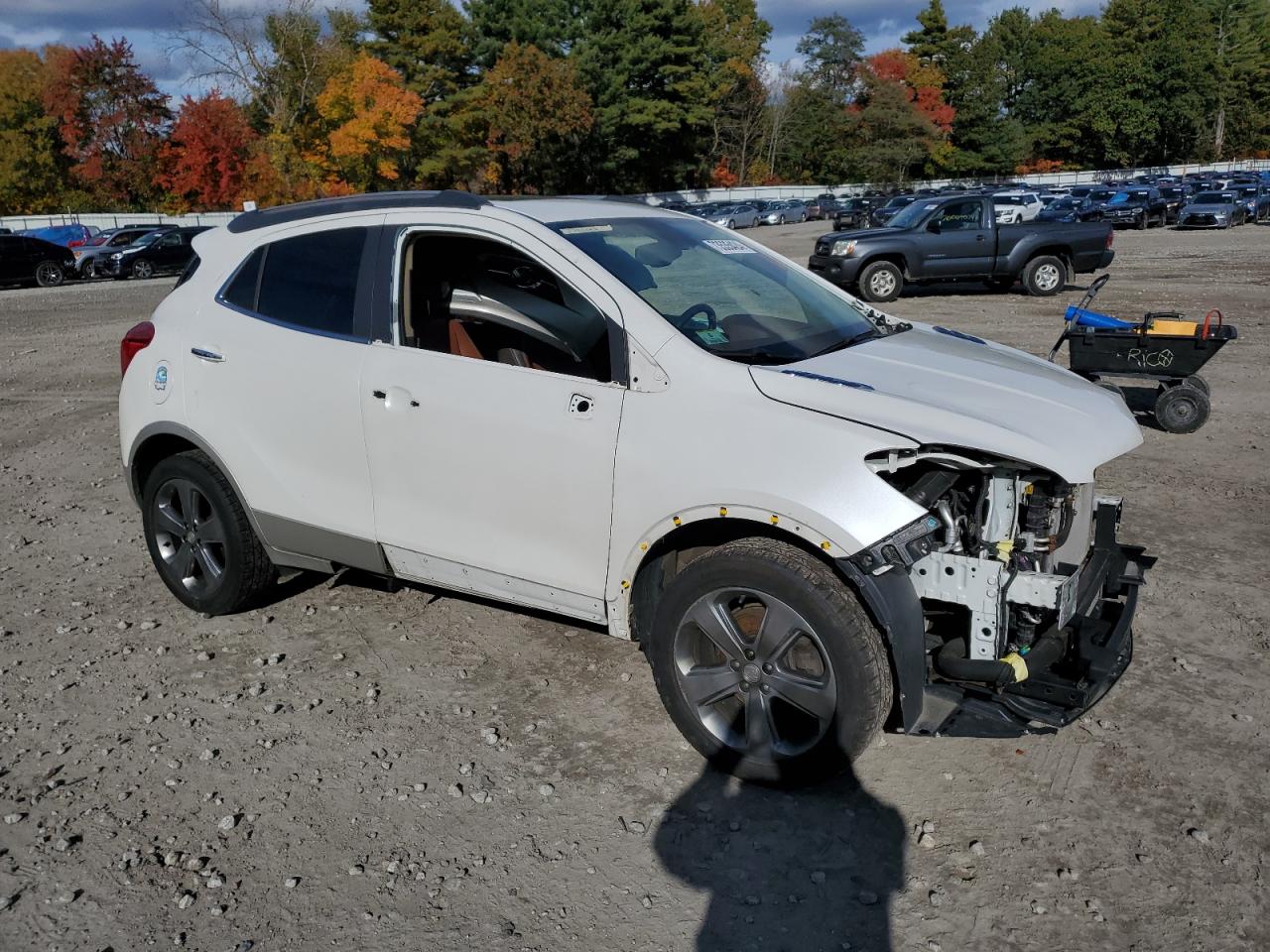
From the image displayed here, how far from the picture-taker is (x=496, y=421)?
13.0ft

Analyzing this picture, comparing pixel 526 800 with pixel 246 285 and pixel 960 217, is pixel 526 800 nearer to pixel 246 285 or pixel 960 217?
pixel 246 285

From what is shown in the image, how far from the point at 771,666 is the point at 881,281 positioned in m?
16.1

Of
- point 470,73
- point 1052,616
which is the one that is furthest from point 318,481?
point 470,73

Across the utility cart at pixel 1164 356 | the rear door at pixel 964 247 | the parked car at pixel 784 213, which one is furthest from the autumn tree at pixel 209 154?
the utility cart at pixel 1164 356

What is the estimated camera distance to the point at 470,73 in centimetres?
6756

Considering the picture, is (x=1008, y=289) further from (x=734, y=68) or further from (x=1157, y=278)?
(x=734, y=68)

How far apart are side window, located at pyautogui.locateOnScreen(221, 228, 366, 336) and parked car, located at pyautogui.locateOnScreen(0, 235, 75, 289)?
2841 cm

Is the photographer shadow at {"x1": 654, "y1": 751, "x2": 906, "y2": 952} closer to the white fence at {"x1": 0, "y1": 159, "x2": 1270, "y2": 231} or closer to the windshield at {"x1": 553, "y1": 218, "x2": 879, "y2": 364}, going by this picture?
the windshield at {"x1": 553, "y1": 218, "x2": 879, "y2": 364}

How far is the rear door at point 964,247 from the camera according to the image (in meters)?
18.4

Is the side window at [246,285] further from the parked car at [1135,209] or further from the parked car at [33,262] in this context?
the parked car at [1135,209]

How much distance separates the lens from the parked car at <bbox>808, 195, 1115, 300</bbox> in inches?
717

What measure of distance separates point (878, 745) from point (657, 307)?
1.82m

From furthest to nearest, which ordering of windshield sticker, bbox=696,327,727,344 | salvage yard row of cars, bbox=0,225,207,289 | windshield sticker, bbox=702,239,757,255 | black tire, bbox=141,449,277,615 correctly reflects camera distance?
salvage yard row of cars, bbox=0,225,207,289
black tire, bbox=141,449,277,615
windshield sticker, bbox=702,239,757,255
windshield sticker, bbox=696,327,727,344

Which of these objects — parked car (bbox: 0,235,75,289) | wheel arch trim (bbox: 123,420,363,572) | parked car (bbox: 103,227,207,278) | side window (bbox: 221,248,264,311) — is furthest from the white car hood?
parked car (bbox: 103,227,207,278)
